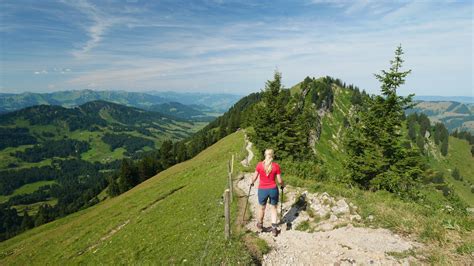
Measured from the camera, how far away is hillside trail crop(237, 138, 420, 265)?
11031 mm

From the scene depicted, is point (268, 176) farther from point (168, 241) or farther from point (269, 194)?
point (168, 241)

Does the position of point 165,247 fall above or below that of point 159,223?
above

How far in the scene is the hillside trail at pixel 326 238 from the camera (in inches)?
434

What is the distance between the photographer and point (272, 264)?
11602 mm

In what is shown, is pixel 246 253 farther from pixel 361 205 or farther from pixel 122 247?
pixel 122 247

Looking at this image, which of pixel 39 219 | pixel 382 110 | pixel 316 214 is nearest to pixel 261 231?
pixel 316 214

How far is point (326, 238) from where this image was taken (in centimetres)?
1316

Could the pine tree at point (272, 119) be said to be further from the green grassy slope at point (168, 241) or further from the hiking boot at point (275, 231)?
the hiking boot at point (275, 231)

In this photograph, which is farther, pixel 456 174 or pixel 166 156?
pixel 456 174

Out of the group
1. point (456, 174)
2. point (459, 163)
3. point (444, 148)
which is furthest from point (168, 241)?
point (444, 148)

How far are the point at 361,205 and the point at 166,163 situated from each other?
3781 inches

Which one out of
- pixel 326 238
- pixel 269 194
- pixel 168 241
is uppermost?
pixel 269 194

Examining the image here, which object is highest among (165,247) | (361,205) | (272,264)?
(361,205)

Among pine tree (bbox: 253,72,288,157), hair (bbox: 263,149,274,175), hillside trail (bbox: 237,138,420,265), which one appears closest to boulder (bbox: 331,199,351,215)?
hillside trail (bbox: 237,138,420,265)
